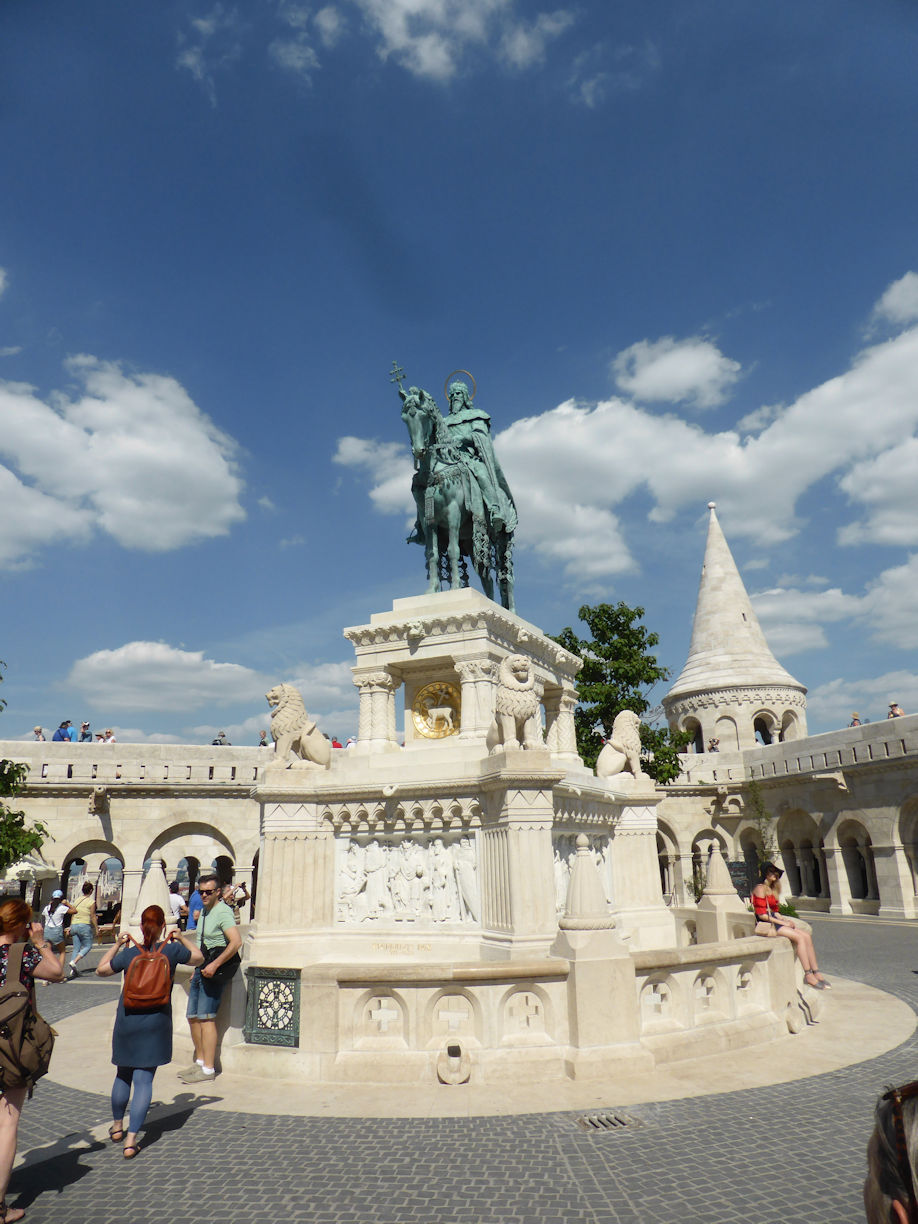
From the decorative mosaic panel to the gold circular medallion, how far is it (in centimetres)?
513

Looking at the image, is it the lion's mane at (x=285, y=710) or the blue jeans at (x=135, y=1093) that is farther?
the lion's mane at (x=285, y=710)

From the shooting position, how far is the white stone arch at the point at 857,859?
83.3ft

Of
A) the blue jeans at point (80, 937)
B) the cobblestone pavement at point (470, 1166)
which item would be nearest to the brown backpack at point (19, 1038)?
the cobblestone pavement at point (470, 1166)

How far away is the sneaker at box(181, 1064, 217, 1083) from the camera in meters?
6.98

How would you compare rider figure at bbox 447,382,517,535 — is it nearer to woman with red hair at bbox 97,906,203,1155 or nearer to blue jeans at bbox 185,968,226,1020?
blue jeans at bbox 185,968,226,1020

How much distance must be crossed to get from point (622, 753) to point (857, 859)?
18.0 meters

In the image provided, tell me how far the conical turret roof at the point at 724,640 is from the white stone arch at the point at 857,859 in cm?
1138

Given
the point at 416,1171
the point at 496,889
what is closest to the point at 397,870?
the point at 496,889

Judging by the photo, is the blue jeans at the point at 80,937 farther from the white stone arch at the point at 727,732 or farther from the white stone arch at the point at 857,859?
the white stone arch at the point at 727,732

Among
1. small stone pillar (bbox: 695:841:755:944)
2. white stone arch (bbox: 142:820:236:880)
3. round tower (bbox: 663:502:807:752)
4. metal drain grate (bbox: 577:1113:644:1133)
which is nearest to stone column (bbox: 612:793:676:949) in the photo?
small stone pillar (bbox: 695:841:755:944)

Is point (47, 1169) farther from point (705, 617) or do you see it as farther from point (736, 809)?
point (705, 617)

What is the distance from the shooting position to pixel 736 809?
104 ft

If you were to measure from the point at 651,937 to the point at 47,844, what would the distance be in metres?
21.2

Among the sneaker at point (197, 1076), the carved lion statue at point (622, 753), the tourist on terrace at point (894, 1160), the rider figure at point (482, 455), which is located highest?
the rider figure at point (482, 455)
